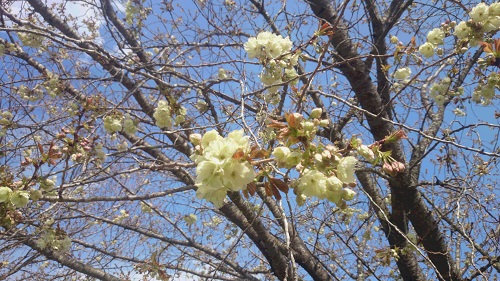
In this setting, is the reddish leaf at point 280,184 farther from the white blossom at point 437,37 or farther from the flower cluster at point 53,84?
the flower cluster at point 53,84

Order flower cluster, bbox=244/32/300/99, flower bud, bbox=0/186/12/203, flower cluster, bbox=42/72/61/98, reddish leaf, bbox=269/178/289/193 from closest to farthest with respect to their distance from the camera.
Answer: reddish leaf, bbox=269/178/289/193 → flower cluster, bbox=244/32/300/99 → flower bud, bbox=0/186/12/203 → flower cluster, bbox=42/72/61/98

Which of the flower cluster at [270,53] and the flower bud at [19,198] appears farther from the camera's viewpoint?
the flower bud at [19,198]

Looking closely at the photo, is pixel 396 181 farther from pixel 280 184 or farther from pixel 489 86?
pixel 280 184

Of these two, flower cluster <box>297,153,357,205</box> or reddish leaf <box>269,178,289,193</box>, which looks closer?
flower cluster <box>297,153,357,205</box>

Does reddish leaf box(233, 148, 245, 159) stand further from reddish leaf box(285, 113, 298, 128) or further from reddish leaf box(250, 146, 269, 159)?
reddish leaf box(285, 113, 298, 128)

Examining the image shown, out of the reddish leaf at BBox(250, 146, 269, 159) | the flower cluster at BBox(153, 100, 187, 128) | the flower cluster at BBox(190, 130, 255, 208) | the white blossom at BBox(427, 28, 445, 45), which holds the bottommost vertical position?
the flower cluster at BBox(190, 130, 255, 208)

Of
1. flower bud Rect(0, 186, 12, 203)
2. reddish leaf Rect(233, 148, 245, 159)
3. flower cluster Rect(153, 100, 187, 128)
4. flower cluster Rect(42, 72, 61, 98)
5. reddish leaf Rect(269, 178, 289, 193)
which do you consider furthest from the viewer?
flower cluster Rect(42, 72, 61, 98)

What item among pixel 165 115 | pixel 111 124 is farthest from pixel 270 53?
pixel 111 124

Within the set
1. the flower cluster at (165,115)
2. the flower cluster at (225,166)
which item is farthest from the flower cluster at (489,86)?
the flower cluster at (165,115)

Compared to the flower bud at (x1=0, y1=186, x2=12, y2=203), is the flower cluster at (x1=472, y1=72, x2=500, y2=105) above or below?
above

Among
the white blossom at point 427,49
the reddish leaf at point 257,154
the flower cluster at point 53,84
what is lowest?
the reddish leaf at point 257,154

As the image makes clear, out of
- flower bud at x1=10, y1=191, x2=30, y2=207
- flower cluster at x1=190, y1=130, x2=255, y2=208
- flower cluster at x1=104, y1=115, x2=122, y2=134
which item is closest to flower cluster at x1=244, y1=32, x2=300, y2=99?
flower cluster at x1=190, y1=130, x2=255, y2=208

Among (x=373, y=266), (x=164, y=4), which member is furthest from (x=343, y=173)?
(x=373, y=266)

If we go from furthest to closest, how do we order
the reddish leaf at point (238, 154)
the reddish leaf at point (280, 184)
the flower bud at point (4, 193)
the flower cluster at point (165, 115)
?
the flower cluster at point (165, 115) < the flower bud at point (4, 193) < the reddish leaf at point (280, 184) < the reddish leaf at point (238, 154)
